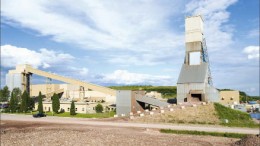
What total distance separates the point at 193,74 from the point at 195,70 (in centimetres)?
144

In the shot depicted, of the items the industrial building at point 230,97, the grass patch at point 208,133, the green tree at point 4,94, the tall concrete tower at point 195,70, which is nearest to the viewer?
the grass patch at point 208,133

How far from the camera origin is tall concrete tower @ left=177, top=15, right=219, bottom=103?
69.9 m

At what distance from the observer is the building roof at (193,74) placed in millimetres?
70562

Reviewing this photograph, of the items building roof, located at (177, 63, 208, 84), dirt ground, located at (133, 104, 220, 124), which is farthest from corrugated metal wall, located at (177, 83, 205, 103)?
dirt ground, located at (133, 104, 220, 124)

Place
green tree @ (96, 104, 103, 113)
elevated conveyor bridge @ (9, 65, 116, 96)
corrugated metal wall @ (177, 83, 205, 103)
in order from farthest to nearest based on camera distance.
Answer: elevated conveyor bridge @ (9, 65, 116, 96)
green tree @ (96, 104, 103, 113)
corrugated metal wall @ (177, 83, 205, 103)

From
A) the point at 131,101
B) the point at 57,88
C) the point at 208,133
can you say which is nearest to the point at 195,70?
the point at 131,101

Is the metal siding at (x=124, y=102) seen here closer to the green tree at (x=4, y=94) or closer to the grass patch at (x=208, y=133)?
the grass patch at (x=208, y=133)

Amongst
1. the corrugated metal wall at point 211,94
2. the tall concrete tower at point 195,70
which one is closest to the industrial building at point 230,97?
the tall concrete tower at point 195,70

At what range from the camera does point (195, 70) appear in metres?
73.1

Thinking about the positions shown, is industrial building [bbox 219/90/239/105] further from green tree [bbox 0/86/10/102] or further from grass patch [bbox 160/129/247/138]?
green tree [bbox 0/86/10/102]

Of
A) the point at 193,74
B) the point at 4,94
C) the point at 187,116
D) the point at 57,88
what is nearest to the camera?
the point at 187,116

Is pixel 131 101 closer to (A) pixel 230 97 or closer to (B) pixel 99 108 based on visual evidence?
(B) pixel 99 108

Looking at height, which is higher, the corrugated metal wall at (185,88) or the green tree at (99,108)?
the corrugated metal wall at (185,88)

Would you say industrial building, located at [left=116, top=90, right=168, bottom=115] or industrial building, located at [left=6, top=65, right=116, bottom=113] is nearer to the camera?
industrial building, located at [left=116, top=90, right=168, bottom=115]
